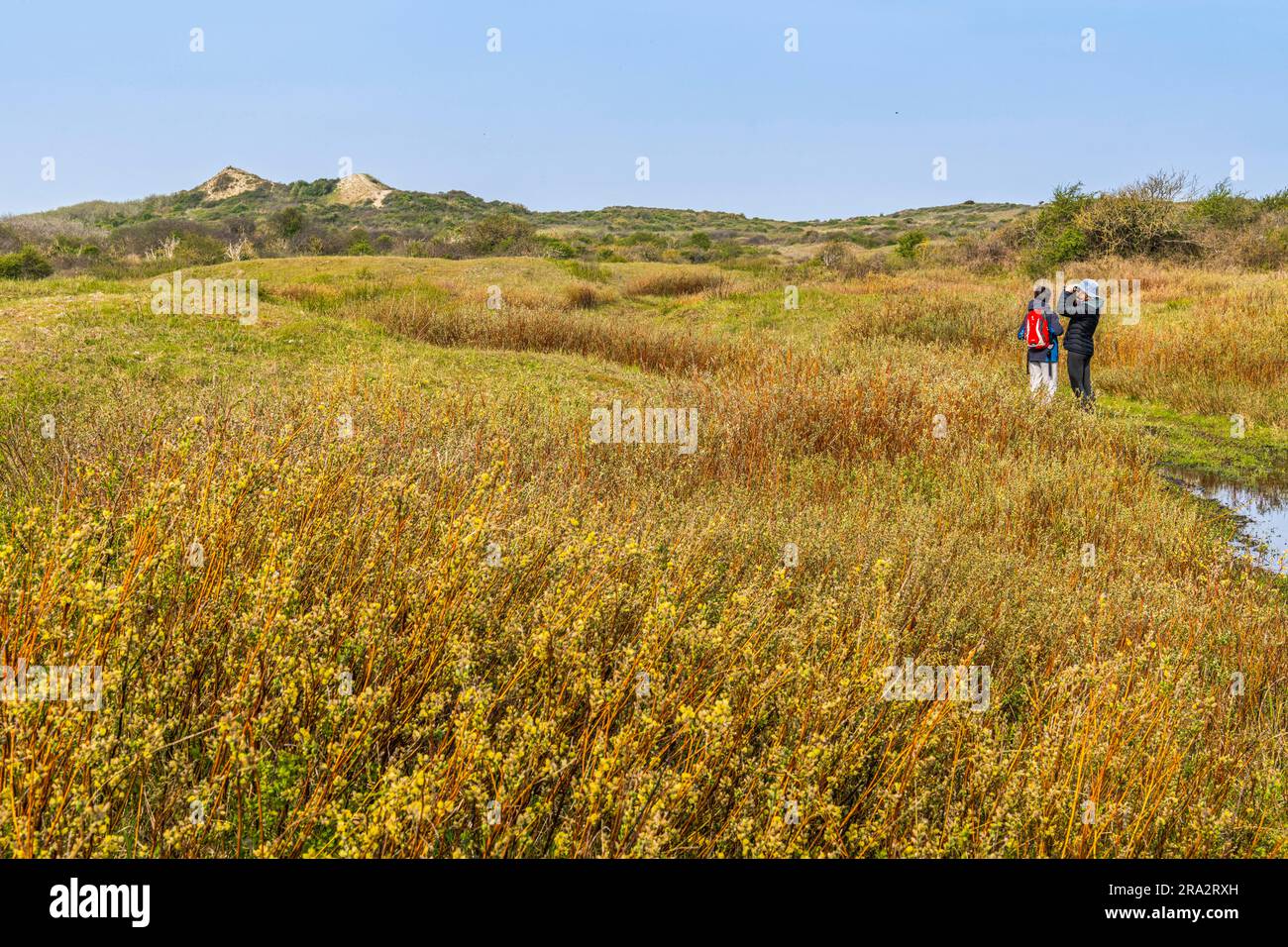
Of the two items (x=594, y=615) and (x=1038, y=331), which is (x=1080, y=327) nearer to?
(x=1038, y=331)

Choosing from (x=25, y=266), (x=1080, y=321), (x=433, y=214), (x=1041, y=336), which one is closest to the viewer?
(x=1041, y=336)

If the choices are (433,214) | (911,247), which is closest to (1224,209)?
(911,247)

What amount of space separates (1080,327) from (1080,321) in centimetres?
9

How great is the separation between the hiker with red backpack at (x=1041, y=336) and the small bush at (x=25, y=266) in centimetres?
2677

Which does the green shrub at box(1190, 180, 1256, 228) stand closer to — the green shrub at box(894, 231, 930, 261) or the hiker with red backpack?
the green shrub at box(894, 231, 930, 261)

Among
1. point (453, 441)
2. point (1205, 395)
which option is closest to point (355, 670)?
point (453, 441)

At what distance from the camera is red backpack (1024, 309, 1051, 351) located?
35.6 feet

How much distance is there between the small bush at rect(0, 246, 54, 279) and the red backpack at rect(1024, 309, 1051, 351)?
2677 cm

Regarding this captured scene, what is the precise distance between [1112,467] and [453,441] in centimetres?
677

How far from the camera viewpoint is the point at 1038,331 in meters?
10.9

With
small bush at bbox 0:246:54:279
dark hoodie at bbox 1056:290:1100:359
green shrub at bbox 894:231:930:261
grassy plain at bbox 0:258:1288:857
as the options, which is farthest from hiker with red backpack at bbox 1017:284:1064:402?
small bush at bbox 0:246:54:279

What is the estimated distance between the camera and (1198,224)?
28094mm

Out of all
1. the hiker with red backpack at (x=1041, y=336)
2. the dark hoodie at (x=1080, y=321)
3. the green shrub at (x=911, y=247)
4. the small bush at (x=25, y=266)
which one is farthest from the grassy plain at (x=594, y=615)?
the green shrub at (x=911, y=247)
